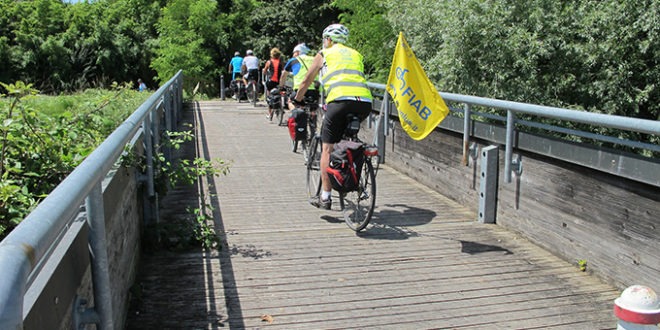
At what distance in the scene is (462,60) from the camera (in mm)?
14031

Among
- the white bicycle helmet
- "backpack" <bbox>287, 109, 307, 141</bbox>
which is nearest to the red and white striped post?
the white bicycle helmet

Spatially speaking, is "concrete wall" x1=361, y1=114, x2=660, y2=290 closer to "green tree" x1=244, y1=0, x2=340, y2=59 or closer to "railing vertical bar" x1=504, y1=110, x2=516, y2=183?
"railing vertical bar" x1=504, y1=110, x2=516, y2=183

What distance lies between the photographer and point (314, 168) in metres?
7.88

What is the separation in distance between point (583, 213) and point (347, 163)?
2236mm

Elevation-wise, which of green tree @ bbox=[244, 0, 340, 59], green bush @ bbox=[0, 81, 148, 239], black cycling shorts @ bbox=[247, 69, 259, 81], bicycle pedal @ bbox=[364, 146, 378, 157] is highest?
green tree @ bbox=[244, 0, 340, 59]

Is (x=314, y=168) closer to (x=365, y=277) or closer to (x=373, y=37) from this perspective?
(x=365, y=277)

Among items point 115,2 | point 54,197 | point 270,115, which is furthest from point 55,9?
point 54,197

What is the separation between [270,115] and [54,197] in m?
15.2

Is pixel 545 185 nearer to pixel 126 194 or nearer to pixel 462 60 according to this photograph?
pixel 126 194

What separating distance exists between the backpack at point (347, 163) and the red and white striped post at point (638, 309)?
391cm

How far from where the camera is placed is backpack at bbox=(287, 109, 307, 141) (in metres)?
9.47

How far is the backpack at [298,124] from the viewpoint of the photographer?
373 inches

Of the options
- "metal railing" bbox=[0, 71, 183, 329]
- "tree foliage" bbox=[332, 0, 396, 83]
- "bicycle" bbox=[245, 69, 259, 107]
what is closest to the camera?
"metal railing" bbox=[0, 71, 183, 329]

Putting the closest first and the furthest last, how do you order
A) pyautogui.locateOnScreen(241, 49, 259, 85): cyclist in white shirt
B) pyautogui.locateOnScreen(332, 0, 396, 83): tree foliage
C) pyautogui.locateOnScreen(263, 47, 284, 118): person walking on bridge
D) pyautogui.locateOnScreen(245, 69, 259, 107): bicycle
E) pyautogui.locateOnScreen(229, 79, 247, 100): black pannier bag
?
1. pyautogui.locateOnScreen(263, 47, 284, 118): person walking on bridge
2. pyautogui.locateOnScreen(241, 49, 259, 85): cyclist in white shirt
3. pyautogui.locateOnScreen(245, 69, 259, 107): bicycle
4. pyautogui.locateOnScreen(229, 79, 247, 100): black pannier bag
5. pyautogui.locateOnScreen(332, 0, 396, 83): tree foliage
